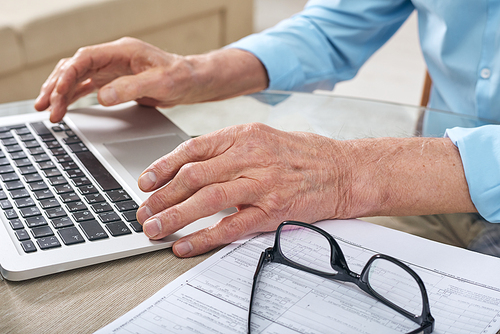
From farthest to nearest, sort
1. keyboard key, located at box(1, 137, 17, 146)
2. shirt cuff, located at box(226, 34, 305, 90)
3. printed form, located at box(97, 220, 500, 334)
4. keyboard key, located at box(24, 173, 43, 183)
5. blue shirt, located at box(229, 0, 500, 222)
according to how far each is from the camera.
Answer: shirt cuff, located at box(226, 34, 305, 90), blue shirt, located at box(229, 0, 500, 222), keyboard key, located at box(1, 137, 17, 146), keyboard key, located at box(24, 173, 43, 183), printed form, located at box(97, 220, 500, 334)

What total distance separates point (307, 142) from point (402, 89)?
2.45 metres

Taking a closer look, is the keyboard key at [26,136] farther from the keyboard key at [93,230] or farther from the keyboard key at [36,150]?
the keyboard key at [93,230]

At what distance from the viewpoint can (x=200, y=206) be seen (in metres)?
0.52

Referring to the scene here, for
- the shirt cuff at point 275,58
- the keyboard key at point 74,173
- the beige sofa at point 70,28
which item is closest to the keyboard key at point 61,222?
the keyboard key at point 74,173

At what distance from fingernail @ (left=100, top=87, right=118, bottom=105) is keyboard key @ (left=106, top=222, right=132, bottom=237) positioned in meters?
0.30

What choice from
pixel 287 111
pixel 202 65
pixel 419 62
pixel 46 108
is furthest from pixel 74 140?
pixel 419 62

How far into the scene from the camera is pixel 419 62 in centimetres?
338

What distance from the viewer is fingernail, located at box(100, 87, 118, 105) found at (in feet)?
2.48

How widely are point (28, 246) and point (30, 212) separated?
0.22 feet

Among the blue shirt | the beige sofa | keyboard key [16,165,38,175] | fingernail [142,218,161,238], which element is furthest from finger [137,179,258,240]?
the beige sofa

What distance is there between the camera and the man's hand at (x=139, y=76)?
0.79 m

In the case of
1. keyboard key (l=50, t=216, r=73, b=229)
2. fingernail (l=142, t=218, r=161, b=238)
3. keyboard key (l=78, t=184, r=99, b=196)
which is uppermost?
fingernail (l=142, t=218, r=161, b=238)

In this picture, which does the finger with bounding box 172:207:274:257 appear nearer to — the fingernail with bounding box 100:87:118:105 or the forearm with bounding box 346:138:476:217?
the forearm with bounding box 346:138:476:217

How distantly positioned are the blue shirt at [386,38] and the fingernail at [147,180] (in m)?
0.50
